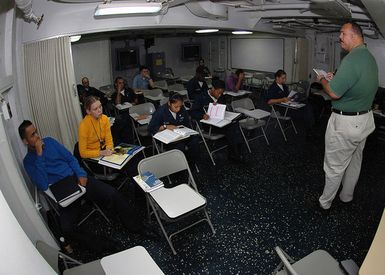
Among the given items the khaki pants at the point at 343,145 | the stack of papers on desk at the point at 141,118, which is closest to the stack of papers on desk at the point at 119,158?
the stack of papers on desk at the point at 141,118

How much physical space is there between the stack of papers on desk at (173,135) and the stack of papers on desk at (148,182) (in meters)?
0.83

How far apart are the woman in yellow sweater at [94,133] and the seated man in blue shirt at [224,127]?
167 centimetres

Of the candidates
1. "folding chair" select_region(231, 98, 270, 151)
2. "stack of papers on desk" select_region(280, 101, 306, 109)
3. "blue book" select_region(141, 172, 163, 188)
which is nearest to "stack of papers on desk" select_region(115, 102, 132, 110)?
"folding chair" select_region(231, 98, 270, 151)

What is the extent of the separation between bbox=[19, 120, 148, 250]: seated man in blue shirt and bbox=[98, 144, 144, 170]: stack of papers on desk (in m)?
0.24

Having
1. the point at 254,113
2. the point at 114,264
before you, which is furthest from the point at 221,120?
the point at 114,264

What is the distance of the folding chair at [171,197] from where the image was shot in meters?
2.61

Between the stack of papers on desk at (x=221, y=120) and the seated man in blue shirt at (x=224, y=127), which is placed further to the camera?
the seated man in blue shirt at (x=224, y=127)

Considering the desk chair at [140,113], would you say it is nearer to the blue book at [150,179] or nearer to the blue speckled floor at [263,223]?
the blue speckled floor at [263,223]

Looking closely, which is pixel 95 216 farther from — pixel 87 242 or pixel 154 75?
→ pixel 154 75

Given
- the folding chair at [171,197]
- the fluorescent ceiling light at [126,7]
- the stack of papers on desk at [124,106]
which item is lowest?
the folding chair at [171,197]

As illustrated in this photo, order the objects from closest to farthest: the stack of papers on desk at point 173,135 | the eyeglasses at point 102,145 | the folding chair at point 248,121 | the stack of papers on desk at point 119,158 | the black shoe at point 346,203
Answer: the stack of papers on desk at point 119,158
the black shoe at point 346,203
the eyeglasses at point 102,145
the stack of papers on desk at point 173,135
the folding chair at point 248,121

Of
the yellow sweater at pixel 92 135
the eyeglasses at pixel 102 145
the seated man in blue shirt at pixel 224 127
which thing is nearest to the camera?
the yellow sweater at pixel 92 135

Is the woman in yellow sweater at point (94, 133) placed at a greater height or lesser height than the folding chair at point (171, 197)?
greater

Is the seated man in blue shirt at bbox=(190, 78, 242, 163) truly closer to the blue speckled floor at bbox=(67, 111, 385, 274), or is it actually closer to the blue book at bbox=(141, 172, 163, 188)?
the blue speckled floor at bbox=(67, 111, 385, 274)
